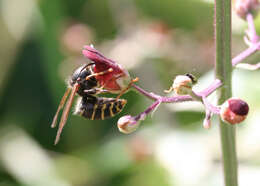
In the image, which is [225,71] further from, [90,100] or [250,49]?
[90,100]

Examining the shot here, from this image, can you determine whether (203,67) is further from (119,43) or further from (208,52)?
(119,43)

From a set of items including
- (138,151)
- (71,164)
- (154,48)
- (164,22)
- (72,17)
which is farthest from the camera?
(72,17)

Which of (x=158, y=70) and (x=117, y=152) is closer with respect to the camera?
(x=117, y=152)

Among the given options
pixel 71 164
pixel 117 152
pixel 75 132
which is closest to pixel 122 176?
pixel 117 152

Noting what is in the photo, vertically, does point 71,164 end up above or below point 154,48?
below

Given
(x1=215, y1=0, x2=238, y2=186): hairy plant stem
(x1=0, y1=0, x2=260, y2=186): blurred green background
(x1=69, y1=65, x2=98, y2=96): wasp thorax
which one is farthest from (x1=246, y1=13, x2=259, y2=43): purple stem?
(x1=0, y1=0, x2=260, y2=186): blurred green background

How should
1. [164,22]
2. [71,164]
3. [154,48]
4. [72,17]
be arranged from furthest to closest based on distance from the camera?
[72,17] < [164,22] < [154,48] < [71,164]
